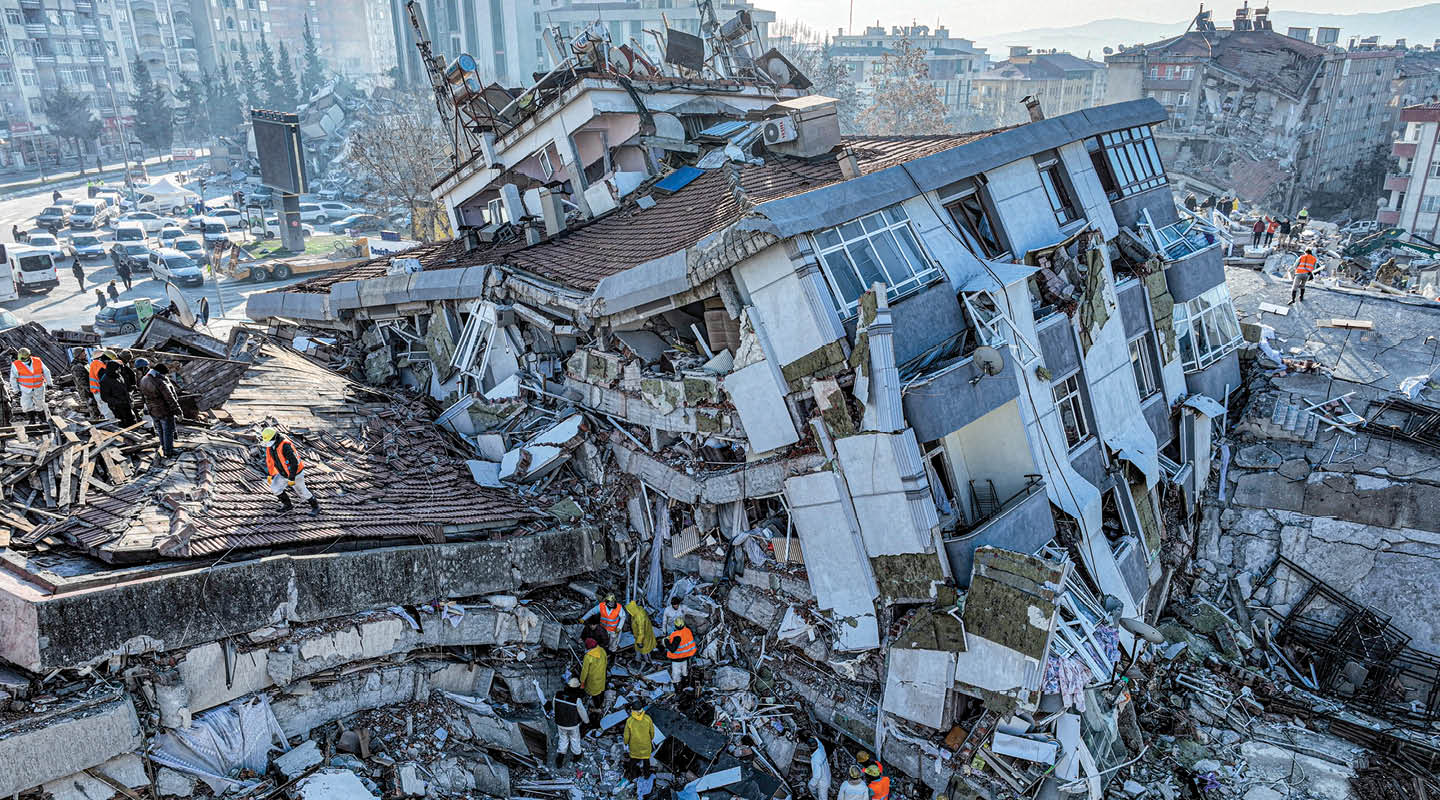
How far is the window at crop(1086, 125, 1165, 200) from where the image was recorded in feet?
56.3

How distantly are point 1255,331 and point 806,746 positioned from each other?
13.1 metres

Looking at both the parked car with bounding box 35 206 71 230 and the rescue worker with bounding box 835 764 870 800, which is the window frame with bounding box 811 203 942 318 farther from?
the parked car with bounding box 35 206 71 230

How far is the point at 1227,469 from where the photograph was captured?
16078 millimetres

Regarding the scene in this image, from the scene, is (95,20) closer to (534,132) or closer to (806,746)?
(534,132)

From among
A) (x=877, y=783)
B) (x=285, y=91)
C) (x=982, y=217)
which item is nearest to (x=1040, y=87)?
(x=285, y=91)

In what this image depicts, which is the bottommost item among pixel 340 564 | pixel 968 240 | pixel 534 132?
pixel 340 564

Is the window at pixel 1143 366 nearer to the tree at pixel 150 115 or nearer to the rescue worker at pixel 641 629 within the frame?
the rescue worker at pixel 641 629

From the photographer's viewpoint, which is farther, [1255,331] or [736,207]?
[1255,331]

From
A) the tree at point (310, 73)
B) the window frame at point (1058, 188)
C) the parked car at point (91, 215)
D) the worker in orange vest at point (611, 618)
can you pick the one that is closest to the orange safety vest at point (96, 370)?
the worker in orange vest at point (611, 618)

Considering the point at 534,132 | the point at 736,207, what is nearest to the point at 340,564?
the point at 736,207

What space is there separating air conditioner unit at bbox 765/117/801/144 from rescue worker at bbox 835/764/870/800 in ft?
36.9

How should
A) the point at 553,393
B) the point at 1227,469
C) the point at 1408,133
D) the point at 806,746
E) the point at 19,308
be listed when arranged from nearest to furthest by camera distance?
the point at 806,746
the point at 553,393
the point at 1227,469
the point at 19,308
the point at 1408,133

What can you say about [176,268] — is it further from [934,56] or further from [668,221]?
[934,56]

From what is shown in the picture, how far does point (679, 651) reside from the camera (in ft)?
40.0
